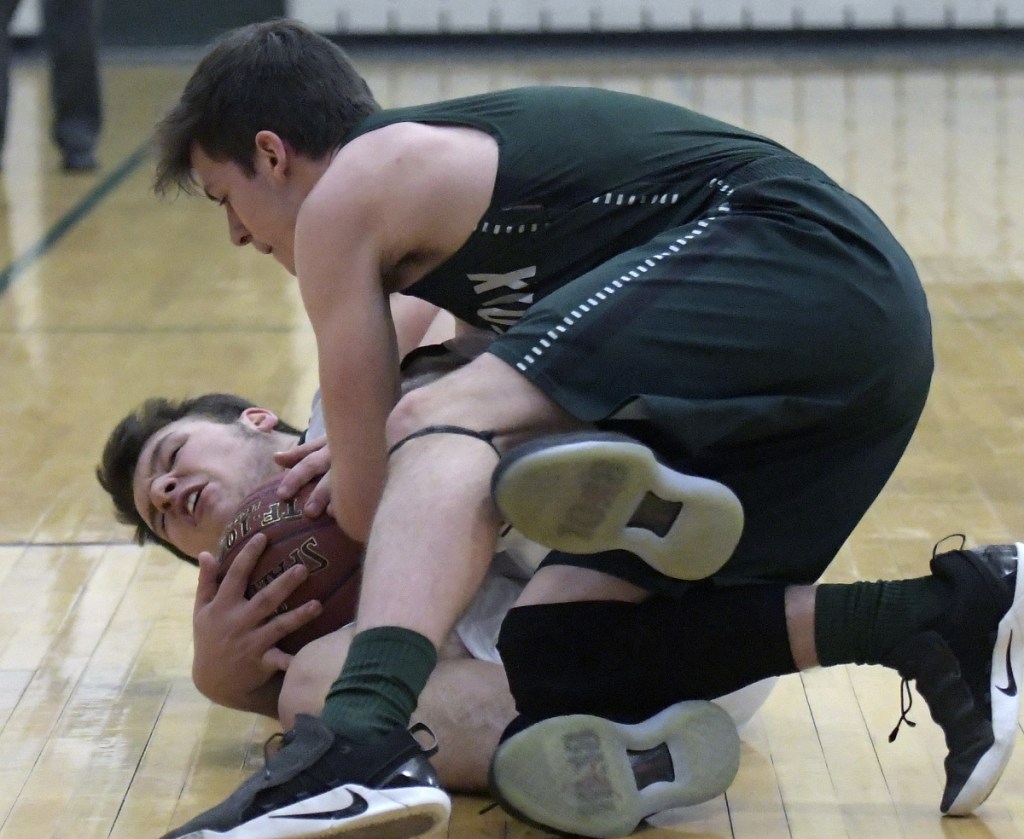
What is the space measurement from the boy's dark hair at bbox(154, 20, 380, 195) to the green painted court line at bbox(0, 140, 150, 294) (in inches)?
124

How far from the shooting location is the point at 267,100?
2156mm

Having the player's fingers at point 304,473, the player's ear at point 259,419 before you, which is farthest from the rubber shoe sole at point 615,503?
the player's ear at point 259,419

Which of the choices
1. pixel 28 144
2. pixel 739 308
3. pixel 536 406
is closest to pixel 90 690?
pixel 536 406

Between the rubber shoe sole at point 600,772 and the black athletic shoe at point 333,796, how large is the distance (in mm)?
197

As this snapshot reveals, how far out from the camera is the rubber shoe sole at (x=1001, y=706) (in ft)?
6.37

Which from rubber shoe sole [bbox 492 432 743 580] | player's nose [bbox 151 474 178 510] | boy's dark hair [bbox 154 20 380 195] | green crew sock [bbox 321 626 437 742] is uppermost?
boy's dark hair [bbox 154 20 380 195]

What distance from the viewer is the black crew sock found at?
199cm

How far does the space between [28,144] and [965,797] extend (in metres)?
6.78

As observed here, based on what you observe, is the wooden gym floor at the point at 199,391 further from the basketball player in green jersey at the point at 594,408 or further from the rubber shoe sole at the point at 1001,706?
the basketball player in green jersey at the point at 594,408

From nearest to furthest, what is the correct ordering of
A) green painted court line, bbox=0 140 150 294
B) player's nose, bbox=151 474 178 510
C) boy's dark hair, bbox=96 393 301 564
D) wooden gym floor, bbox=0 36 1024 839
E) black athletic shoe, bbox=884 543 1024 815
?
black athletic shoe, bbox=884 543 1024 815 → wooden gym floor, bbox=0 36 1024 839 → player's nose, bbox=151 474 178 510 → boy's dark hair, bbox=96 393 301 564 → green painted court line, bbox=0 140 150 294

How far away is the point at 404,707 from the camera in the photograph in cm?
169

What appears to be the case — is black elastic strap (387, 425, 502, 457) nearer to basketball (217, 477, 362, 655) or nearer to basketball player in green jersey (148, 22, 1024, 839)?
basketball player in green jersey (148, 22, 1024, 839)

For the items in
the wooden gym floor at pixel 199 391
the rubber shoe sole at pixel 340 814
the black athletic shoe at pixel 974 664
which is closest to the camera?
the rubber shoe sole at pixel 340 814

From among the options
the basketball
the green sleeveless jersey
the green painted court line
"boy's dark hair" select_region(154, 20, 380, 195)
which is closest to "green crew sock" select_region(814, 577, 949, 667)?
the green sleeveless jersey
